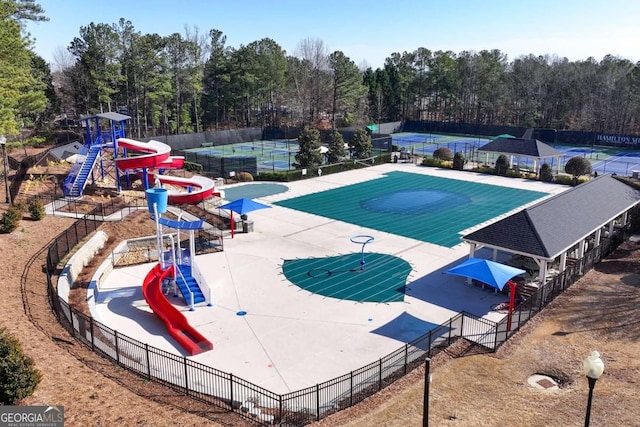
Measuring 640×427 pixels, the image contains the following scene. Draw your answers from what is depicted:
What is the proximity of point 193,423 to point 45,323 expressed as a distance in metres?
6.88

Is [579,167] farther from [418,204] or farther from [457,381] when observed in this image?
[457,381]

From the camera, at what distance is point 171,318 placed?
56.7ft

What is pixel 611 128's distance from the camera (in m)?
75.0

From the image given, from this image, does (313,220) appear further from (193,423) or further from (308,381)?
(193,423)

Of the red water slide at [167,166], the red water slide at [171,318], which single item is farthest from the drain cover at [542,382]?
the red water slide at [167,166]

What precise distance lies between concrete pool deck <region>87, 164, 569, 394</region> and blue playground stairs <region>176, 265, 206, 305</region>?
1.65 ft

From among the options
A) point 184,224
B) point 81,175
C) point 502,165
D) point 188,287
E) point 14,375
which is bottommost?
point 188,287

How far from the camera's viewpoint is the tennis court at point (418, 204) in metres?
29.1

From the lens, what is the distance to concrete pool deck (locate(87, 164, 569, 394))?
15242 millimetres

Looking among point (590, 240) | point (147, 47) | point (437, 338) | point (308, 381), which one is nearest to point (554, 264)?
point (590, 240)

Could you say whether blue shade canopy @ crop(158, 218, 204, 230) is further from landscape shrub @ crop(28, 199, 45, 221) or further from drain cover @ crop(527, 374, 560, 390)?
drain cover @ crop(527, 374, 560, 390)

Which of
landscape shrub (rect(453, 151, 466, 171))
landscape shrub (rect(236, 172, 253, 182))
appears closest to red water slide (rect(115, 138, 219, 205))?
landscape shrub (rect(236, 172, 253, 182))

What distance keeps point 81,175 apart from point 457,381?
2637 cm

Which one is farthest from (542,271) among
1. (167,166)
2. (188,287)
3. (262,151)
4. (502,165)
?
(262,151)
